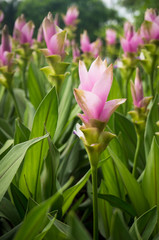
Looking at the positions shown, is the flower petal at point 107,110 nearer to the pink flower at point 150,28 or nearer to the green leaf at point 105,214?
the green leaf at point 105,214

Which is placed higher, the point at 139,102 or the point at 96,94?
the point at 96,94

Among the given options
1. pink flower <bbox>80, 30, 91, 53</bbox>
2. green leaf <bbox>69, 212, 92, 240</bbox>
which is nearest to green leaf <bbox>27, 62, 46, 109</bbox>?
pink flower <bbox>80, 30, 91, 53</bbox>

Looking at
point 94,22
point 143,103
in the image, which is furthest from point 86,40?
point 94,22

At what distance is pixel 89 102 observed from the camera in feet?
1.80

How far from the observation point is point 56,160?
0.79 meters

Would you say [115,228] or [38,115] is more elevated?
[38,115]

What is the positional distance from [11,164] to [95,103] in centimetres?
26

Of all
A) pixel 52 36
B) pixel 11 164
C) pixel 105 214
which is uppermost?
pixel 52 36

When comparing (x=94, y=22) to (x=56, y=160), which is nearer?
(x=56, y=160)

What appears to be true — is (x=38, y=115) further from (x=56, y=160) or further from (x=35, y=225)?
(x=35, y=225)

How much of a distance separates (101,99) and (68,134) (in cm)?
68

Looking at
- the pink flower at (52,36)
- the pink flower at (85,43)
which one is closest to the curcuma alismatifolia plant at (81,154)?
the pink flower at (52,36)

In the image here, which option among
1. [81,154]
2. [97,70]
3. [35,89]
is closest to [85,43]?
[35,89]

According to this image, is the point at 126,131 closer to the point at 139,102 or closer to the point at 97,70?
the point at 139,102
